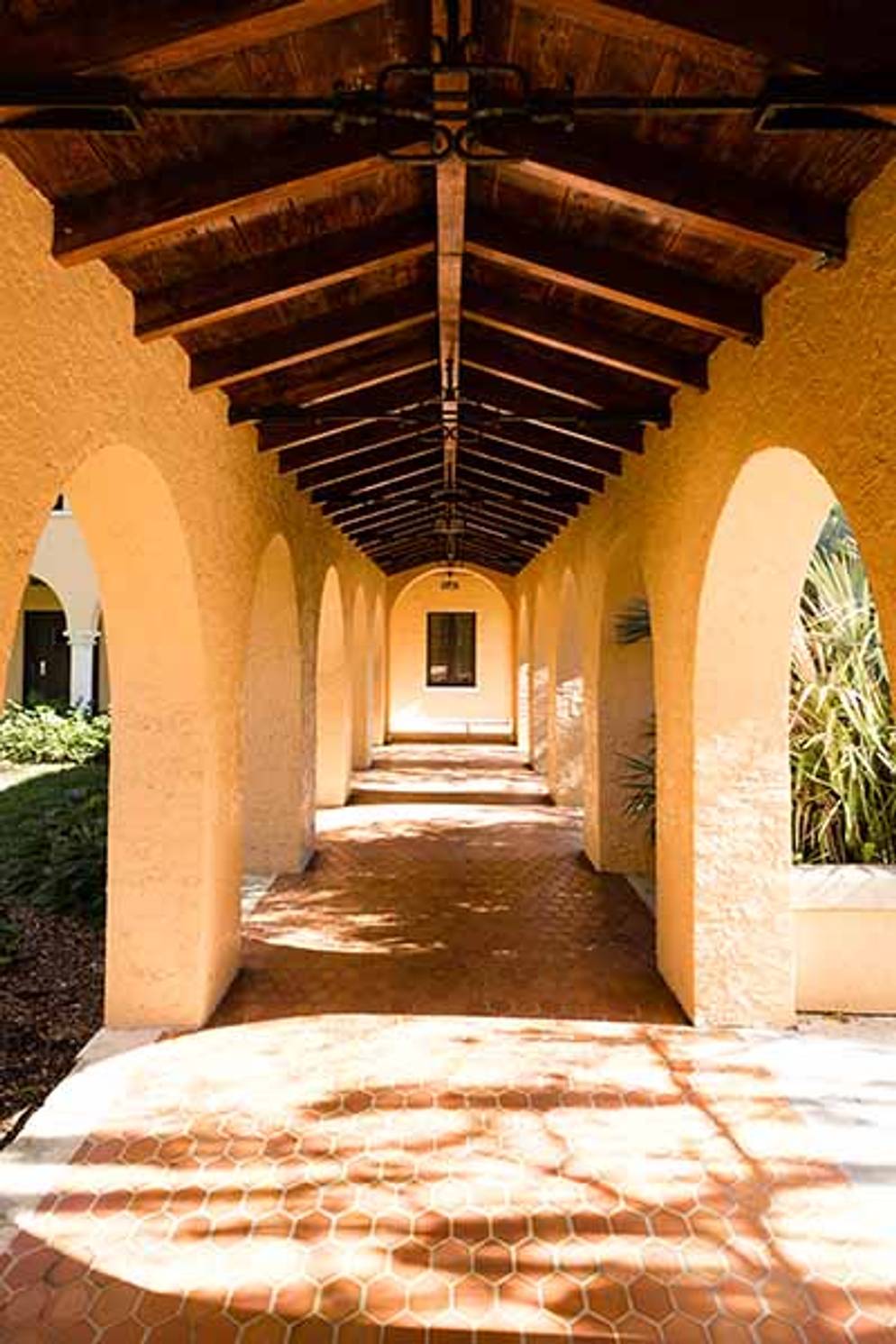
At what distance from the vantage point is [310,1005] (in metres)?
4.65

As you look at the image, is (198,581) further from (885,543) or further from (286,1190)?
(885,543)

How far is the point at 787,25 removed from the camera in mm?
1942

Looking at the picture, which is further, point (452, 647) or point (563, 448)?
point (452, 647)

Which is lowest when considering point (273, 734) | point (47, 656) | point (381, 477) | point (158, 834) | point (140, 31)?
point (158, 834)

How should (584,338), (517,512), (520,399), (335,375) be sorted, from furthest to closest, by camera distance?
(517,512)
(520,399)
(335,375)
(584,338)

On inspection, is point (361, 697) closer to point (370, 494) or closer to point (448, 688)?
point (370, 494)

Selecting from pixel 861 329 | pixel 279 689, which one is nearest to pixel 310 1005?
pixel 279 689

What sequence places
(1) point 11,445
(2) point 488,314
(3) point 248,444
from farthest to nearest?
1. (3) point 248,444
2. (2) point 488,314
3. (1) point 11,445

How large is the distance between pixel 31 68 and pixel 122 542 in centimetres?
230

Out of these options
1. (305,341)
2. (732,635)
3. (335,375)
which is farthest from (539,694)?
(305,341)

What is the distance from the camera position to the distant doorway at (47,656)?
18484 millimetres

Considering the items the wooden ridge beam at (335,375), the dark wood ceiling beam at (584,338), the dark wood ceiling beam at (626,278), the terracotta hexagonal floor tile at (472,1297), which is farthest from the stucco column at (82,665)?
the terracotta hexagonal floor tile at (472,1297)

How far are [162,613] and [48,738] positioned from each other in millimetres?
11256

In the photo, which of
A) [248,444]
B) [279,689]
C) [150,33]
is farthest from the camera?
[279,689]
